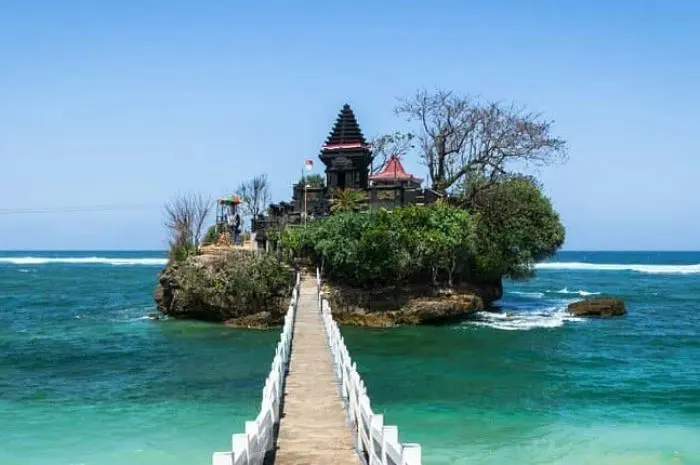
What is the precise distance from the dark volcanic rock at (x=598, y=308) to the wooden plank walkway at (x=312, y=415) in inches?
1004

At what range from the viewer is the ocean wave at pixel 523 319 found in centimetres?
3468

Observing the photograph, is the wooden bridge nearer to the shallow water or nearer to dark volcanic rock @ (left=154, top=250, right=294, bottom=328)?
the shallow water

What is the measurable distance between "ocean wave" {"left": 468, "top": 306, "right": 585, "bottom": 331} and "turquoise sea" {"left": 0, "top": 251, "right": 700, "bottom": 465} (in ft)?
0.69

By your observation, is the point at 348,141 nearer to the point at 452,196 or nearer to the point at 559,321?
the point at 452,196

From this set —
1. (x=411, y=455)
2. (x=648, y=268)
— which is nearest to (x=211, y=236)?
(x=411, y=455)

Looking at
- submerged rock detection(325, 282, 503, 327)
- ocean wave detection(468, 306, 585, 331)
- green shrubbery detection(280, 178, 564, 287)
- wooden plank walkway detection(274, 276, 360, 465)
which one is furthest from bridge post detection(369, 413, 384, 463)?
ocean wave detection(468, 306, 585, 331)

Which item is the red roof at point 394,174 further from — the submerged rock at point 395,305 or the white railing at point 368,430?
the white railing at point 368,430

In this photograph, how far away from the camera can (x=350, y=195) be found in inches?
1492

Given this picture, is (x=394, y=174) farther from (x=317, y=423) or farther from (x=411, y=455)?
(x=411, y=455)

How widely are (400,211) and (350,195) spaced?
5.20 meters

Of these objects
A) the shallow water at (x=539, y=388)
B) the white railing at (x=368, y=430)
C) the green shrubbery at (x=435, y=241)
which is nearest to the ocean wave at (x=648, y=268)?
the green shrubbery at (x=435, y=241)

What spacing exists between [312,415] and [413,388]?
9.01 m

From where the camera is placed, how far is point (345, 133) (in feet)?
147

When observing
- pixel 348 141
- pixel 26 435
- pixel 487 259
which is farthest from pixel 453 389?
pixel 348 141
